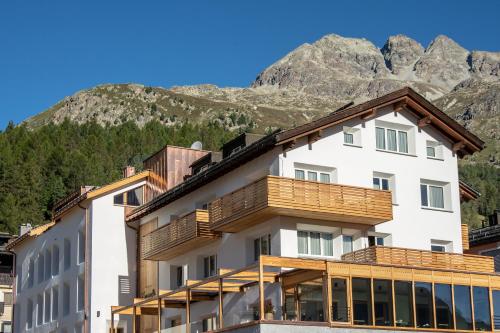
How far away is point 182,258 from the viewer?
145ft

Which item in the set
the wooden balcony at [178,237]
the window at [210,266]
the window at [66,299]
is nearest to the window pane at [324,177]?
the wooden balcony at [178,237]

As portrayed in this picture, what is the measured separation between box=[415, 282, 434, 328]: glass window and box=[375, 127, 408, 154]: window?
306 inches

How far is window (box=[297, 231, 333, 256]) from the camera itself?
36.8 metres

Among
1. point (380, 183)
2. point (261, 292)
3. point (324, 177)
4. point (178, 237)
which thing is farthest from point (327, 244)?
point (178, 237)

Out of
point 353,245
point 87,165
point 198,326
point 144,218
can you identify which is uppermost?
point 87,165

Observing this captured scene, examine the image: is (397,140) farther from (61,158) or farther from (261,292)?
(61,158)

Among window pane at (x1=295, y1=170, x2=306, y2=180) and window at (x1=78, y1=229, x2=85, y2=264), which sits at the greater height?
window pane at (x1=295, y1=170, x2=306, y2=180)

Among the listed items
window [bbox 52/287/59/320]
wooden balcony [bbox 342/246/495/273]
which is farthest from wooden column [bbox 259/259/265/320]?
window [bbox 52/287/59/320]

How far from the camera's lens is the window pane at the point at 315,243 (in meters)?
37.0

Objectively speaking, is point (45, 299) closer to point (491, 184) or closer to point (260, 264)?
point (260, 264)

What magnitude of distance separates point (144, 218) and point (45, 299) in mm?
10502

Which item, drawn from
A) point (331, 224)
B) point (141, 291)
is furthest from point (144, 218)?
point (331, 224)

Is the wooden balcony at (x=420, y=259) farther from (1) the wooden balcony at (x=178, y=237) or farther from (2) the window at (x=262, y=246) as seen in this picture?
(1) the wooden balcony at (x=178, y=237)

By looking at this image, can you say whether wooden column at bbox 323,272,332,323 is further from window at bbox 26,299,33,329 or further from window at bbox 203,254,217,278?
window at bbox 26,299,33,329
